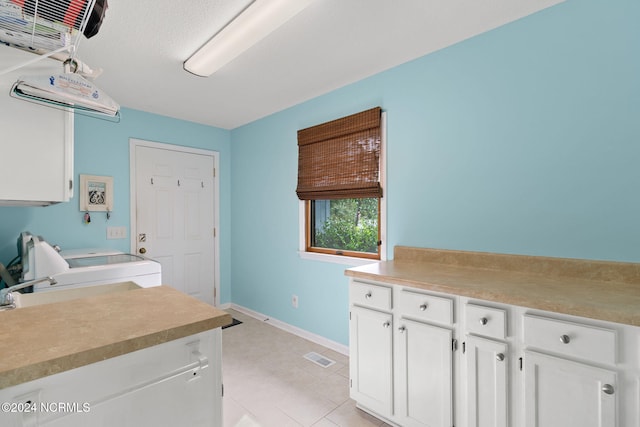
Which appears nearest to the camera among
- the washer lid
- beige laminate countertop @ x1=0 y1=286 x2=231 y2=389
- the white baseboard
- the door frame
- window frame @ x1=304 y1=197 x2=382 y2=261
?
beige laminate countertop @ x1=0 y1=286 x2=231 y2=389

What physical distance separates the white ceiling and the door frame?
554 millimetres

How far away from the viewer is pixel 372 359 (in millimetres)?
1866

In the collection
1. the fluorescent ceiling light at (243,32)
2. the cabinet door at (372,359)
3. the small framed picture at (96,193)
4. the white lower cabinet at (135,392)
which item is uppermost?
the fluorescent ceiling light at (243,32)

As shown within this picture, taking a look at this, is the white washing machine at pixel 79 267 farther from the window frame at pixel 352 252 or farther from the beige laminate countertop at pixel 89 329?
the window frame at pixel 352 252

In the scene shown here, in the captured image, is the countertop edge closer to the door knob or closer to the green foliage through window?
the door knob

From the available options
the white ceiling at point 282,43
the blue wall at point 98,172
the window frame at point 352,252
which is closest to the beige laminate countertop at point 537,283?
the window frame at point 352,252

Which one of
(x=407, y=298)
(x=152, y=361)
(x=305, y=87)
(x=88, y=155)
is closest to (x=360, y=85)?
(x=305, y=87)

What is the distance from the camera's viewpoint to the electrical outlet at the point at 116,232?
321 centimetres

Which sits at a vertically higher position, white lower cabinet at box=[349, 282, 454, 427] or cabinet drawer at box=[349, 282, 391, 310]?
cabinet drawer at box=[349, 282, 391, 310]

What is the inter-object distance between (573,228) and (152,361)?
6.63 feet

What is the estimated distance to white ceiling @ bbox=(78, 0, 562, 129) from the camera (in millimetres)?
1728

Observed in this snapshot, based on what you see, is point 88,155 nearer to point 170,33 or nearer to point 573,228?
point 170,33

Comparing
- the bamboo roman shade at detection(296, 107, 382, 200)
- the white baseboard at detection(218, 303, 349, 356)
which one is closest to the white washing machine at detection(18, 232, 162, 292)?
the white baseboard at detection(218, 303, 349, 356)

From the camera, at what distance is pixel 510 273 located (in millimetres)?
1812
